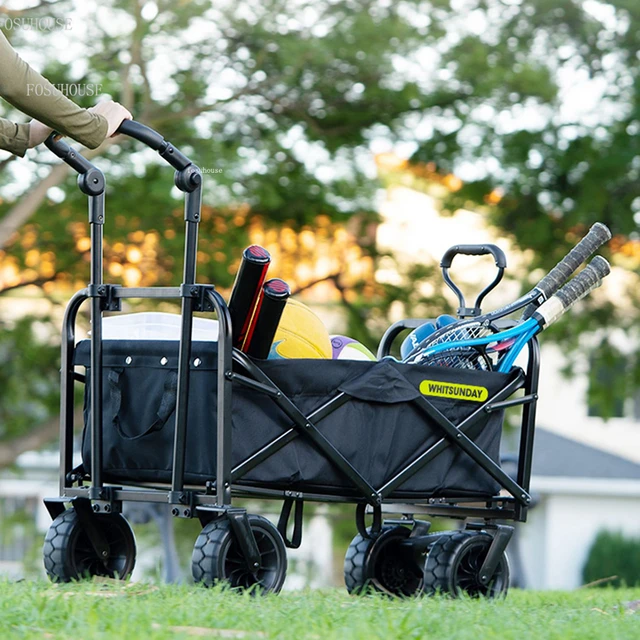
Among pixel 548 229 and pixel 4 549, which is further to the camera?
pixel 4 549

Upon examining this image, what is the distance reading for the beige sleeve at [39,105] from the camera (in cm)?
359

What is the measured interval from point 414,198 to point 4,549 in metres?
12.0

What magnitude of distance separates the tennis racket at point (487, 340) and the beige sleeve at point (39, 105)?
158 centimetres

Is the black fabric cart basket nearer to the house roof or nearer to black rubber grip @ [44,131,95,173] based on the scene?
black rubber grip @ [44,131,95,173]

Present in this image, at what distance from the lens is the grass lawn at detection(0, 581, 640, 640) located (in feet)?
9.84

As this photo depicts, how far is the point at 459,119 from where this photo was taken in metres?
13.4

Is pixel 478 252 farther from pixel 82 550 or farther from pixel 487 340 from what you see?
pixel 82 550

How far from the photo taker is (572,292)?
15.9ft

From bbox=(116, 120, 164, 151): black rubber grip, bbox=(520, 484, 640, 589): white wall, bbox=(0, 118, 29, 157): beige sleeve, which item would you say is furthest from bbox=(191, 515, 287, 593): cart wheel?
bbox=(520, 484, 640, 589): white wall

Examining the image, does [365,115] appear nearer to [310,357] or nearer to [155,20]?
[155,20]

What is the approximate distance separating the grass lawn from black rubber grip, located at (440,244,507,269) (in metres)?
1.56

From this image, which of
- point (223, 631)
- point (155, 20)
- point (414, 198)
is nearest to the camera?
point (223, 631)

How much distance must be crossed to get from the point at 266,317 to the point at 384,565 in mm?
1494

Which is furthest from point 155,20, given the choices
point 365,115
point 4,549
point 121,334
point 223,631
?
point 4,549
